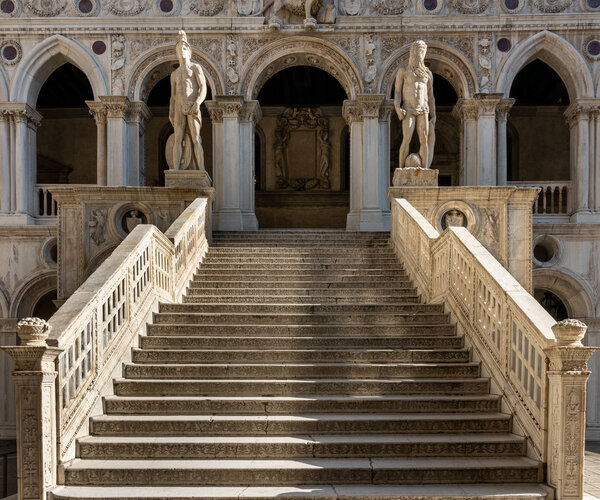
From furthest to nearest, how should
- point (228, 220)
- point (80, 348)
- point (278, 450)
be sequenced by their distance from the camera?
1. point (228, 220)
2. point (80, 348)
3. point (278, 450)

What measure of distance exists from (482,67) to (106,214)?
8966 mm

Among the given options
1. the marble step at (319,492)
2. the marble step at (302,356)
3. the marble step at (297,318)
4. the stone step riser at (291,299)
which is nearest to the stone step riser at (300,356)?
the marble step at (302,356)

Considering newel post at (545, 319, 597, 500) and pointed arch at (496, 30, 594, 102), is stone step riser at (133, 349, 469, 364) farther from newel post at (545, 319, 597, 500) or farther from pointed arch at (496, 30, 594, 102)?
pointed arch at (496, 30, 594, 102)

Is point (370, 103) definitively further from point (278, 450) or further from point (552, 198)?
point (278, 450)

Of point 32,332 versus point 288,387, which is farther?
point 288,387

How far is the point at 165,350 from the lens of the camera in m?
7.83

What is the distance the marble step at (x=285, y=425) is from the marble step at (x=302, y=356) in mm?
1093

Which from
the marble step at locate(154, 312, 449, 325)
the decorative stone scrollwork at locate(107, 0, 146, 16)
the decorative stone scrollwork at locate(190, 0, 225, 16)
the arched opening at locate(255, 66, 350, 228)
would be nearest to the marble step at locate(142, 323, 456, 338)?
the marble step at locate(154, 312, 449, 325)

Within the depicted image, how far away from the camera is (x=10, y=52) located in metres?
15.6

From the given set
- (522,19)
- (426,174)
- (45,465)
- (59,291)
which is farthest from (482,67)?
(45,465)

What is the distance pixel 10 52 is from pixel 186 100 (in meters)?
5.99

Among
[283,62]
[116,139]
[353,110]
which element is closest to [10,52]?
[116,139]

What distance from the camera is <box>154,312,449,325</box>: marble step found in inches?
340

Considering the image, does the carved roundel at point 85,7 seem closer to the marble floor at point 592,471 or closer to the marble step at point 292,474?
the marble step at point 292,474
